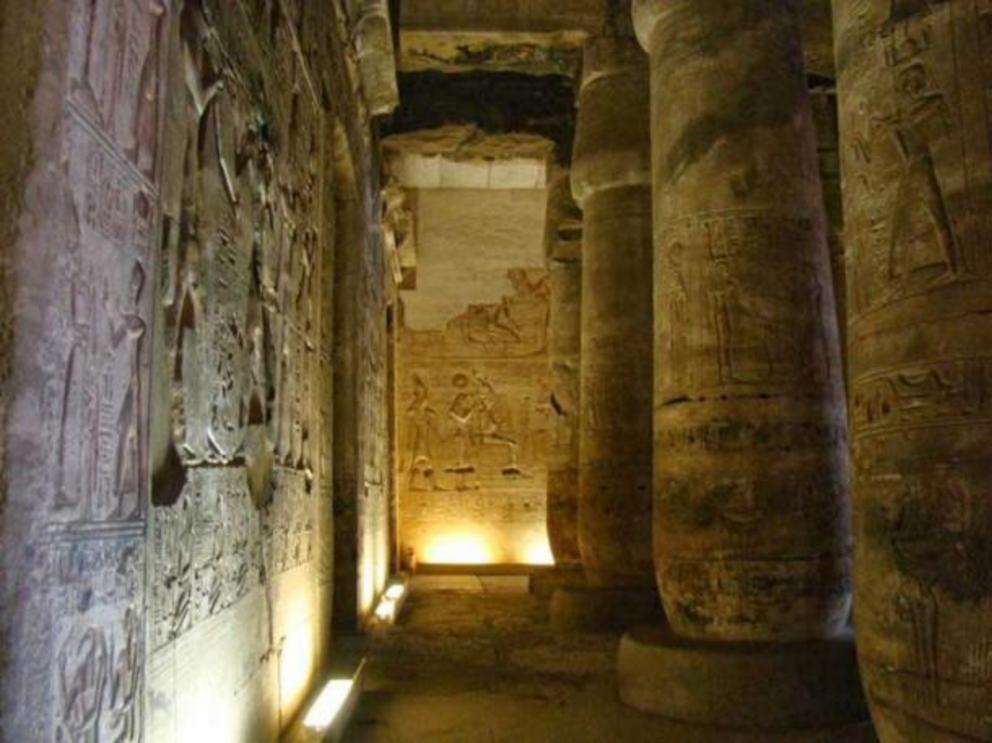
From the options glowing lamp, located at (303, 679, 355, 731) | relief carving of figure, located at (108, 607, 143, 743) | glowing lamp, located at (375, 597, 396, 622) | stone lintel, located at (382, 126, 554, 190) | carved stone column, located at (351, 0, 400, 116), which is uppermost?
stone lintel, located at (382, 126, 554, 190)

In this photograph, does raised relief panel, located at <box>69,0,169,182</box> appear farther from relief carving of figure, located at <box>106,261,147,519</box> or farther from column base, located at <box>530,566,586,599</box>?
column base, located at <box>530,566,586,599</box>

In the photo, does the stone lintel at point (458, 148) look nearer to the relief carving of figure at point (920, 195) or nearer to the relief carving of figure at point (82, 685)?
the relief carving of figure at point (920, 195)

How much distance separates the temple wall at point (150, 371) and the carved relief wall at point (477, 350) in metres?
10.6

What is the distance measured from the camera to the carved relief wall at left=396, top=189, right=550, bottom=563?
15.5m

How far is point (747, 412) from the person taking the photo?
488cm

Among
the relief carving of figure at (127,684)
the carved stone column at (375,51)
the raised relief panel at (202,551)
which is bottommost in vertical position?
the relief carving of figure at (127,684)

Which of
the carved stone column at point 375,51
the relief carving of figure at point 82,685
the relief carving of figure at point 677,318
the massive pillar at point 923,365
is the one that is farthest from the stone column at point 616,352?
the relief carving of figure at point 82,685

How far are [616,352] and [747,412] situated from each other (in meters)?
3.29

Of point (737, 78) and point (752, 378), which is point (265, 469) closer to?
point (752, 378)

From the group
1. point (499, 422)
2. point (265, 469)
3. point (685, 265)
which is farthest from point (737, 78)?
point (499, 422)

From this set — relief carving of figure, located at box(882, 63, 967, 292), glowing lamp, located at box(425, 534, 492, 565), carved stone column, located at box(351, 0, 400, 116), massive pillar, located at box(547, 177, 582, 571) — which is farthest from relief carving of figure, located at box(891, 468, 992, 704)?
glowing lamp, located at box(425, 534, 492, 565)

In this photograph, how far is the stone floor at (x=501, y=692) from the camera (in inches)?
187

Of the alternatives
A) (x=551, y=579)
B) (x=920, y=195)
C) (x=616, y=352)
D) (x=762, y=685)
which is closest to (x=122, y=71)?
(x=920, y=195)

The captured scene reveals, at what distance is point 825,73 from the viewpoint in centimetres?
965
